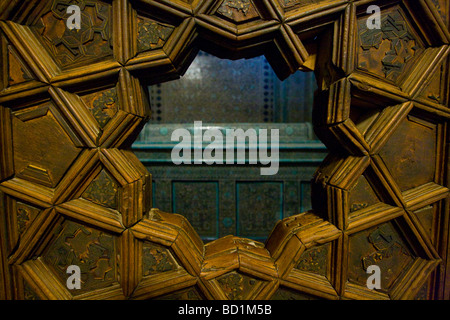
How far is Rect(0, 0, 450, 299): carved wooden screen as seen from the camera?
75 centimetres

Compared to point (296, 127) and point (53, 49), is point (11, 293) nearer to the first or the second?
point (53, 49)

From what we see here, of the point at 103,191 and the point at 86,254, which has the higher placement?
the point at 103,191

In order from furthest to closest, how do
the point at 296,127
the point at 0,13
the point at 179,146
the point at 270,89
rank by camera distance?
the point at 270,89
the point at 296,127
the point at 179,146
the point at 0,13

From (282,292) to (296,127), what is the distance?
1796 mm

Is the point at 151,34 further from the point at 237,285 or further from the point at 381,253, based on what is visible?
the point at 381,253

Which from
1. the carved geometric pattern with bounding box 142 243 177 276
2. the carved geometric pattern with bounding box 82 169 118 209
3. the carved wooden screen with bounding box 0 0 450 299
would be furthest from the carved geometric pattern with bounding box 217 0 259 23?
the carved geometric pattern with bounding box 142 243 177 276

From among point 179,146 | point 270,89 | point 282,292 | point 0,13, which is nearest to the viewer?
point 0,13

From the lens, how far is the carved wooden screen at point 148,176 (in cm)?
75

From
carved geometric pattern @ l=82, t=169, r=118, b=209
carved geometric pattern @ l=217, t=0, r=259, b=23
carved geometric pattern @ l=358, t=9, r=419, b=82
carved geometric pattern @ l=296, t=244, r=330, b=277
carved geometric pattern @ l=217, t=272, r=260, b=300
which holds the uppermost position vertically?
carved geometric pattern @ l=217, t=0, r=259, b=23

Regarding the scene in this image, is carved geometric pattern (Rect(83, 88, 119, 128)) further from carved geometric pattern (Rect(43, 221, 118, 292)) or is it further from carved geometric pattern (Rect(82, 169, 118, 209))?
carved geometric pattern (Rect(43, 221, 118, 292))

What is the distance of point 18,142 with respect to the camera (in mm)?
777

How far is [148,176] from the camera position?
85cm

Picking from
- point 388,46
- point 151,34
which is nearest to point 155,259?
point 151,34

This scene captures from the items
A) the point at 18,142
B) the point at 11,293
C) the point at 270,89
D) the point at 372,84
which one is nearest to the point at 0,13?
the point at 18,142
